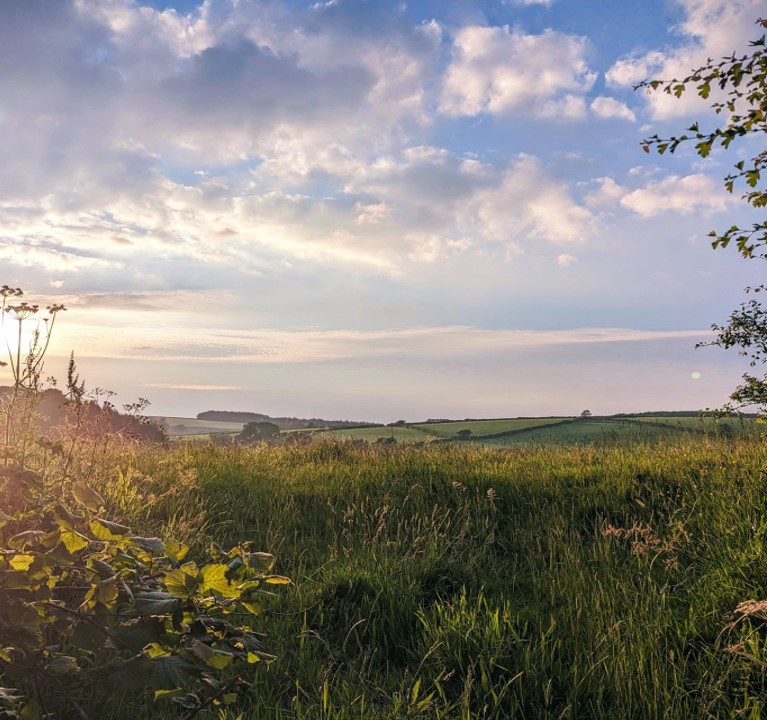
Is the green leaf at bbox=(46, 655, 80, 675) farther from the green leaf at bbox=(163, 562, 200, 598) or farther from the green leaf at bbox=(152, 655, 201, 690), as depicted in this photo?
the green leaf at bbox=(163, 562, 200, 598)

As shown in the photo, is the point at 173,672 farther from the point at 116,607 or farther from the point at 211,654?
the point at 116,607

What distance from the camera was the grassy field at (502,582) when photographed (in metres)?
3.42

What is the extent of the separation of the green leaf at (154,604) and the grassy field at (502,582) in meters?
1.16

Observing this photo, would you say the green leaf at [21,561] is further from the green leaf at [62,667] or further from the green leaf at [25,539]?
the green leaf at [62,667]

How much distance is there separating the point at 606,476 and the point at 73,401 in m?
6.30

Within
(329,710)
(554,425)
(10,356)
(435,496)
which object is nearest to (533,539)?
(435,496)

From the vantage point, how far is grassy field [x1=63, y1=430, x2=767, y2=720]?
11.2ft

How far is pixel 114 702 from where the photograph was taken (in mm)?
3482

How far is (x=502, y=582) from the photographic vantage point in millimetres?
5340

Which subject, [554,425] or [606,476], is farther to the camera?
[554,425]

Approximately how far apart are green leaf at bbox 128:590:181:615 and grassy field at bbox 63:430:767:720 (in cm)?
116

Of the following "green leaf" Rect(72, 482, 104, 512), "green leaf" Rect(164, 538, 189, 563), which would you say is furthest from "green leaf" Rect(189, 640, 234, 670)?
"green leaf" Rect(72, 482, 104, 512)

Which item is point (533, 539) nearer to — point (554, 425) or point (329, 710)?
point (329, 710)

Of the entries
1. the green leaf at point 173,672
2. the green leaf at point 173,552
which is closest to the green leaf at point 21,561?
the green leaf at point 173,552
